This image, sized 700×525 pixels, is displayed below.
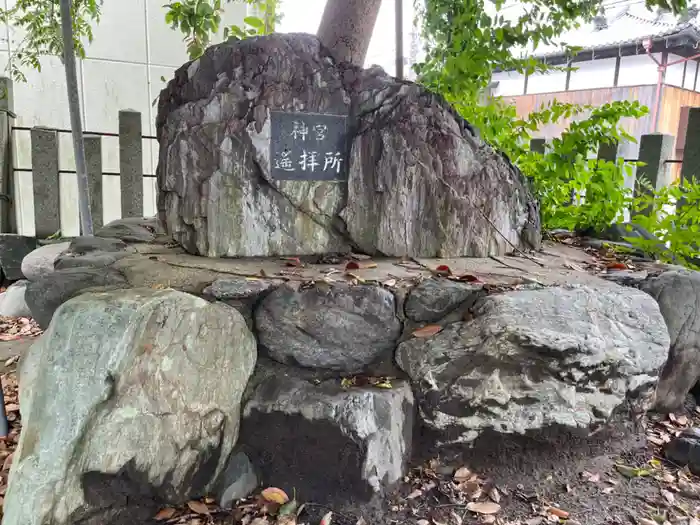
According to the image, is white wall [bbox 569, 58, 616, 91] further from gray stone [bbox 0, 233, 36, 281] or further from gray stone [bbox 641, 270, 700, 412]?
gray stone [bbox 0, 233, 36, 281]

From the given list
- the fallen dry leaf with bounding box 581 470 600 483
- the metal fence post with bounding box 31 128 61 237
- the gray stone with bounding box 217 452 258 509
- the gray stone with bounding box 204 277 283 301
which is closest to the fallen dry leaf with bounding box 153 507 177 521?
the gray stone with bounding box 217 452 258 509

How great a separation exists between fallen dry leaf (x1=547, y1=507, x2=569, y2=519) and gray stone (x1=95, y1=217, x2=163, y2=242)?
291cm

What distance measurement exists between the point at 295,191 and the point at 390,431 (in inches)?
57.5

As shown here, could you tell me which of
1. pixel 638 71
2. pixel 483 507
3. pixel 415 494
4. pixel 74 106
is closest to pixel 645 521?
pixel 483 507

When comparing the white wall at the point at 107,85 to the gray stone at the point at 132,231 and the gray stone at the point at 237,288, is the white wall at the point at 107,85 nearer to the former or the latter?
the gray stone at the point at 132,231

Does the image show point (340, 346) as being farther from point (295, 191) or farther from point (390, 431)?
point (295, 191)

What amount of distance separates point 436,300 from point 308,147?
1203 mm

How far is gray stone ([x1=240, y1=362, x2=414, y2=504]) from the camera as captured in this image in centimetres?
217

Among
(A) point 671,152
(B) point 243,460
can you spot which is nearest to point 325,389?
(B) point 243,460

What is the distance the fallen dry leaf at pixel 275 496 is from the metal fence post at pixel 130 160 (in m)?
4.23

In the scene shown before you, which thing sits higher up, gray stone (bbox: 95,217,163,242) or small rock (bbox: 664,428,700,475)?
gray stone (bbox: 95,217,163,242)

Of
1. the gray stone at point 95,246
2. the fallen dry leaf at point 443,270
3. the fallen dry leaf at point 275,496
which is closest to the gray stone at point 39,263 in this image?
the gray stone at point 95,246

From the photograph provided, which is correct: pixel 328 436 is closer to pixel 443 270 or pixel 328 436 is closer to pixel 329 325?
pixel 329 325

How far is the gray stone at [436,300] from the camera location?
95.2 inches
